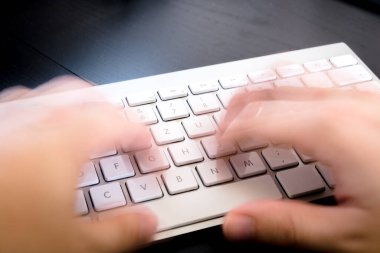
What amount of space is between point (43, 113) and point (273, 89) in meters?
0.22

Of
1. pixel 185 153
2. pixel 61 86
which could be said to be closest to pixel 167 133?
pixel 185 153

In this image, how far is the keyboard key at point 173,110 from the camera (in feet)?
1.61

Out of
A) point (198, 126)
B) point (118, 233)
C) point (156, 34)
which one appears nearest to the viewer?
point (118, 233)

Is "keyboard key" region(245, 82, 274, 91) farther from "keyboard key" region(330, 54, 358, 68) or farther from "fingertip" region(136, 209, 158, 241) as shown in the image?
"fingertip" region(136, 209, 158, 241)

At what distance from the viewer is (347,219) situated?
41cm

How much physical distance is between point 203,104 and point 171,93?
3 centimetres

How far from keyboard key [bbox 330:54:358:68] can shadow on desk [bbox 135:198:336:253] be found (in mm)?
229

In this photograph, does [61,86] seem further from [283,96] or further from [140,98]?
[283,96]

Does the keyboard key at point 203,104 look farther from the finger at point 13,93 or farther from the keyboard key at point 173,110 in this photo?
the finger at point 13,93

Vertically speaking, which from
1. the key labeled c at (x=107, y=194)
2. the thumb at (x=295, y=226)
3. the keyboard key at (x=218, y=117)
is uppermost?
the keyboard key at (x=218, y=117)

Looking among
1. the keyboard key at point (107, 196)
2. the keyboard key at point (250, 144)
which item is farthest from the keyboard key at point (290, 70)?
the keyboard key at point (107, 196)

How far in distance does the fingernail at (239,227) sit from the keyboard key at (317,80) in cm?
19

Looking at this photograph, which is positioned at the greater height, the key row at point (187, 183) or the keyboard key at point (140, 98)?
the keyboard key at point (140, 98)

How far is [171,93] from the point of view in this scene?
516 millimetres
